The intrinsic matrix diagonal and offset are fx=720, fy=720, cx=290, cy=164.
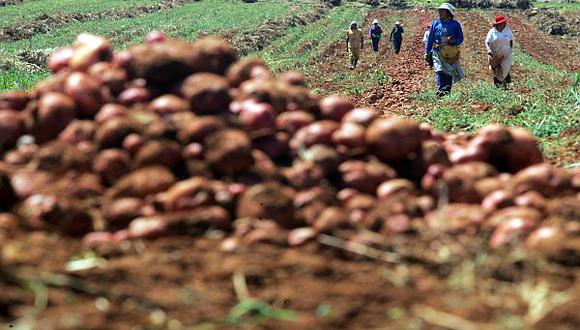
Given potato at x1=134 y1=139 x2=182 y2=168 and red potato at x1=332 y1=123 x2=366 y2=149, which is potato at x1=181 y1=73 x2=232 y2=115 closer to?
potato at x1=134 y1=139 x2=182 y2=168

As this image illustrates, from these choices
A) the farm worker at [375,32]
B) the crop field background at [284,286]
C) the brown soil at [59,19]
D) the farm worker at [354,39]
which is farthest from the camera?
the brown soil at [59,19]

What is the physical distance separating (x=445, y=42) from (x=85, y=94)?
7312 millimetres

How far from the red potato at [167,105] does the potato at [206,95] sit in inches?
1.5

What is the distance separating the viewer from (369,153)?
10.9 feet

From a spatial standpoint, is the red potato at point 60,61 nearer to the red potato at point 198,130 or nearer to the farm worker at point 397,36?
the red potato at point 198,130

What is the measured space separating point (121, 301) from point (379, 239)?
98cm

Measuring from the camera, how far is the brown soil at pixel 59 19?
83.3 feet

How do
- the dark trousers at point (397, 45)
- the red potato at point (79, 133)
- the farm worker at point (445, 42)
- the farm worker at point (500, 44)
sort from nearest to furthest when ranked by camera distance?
1. the red potato at point (79, 133)
2. the farm worker at point (445, 42)
3. the farm worker at point (500, 44)
4. the dark trousers at point (397, 45)

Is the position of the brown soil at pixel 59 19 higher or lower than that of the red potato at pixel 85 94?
lower

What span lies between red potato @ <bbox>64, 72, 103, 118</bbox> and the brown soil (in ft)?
75.4

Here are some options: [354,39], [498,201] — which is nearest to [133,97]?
[498,201]

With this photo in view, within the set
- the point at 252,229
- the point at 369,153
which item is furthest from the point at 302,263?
the point at 369,153

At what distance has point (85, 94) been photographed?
335 centimetres

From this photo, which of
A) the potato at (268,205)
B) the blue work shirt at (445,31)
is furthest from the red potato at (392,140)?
the blue work shirt at (445,31)
